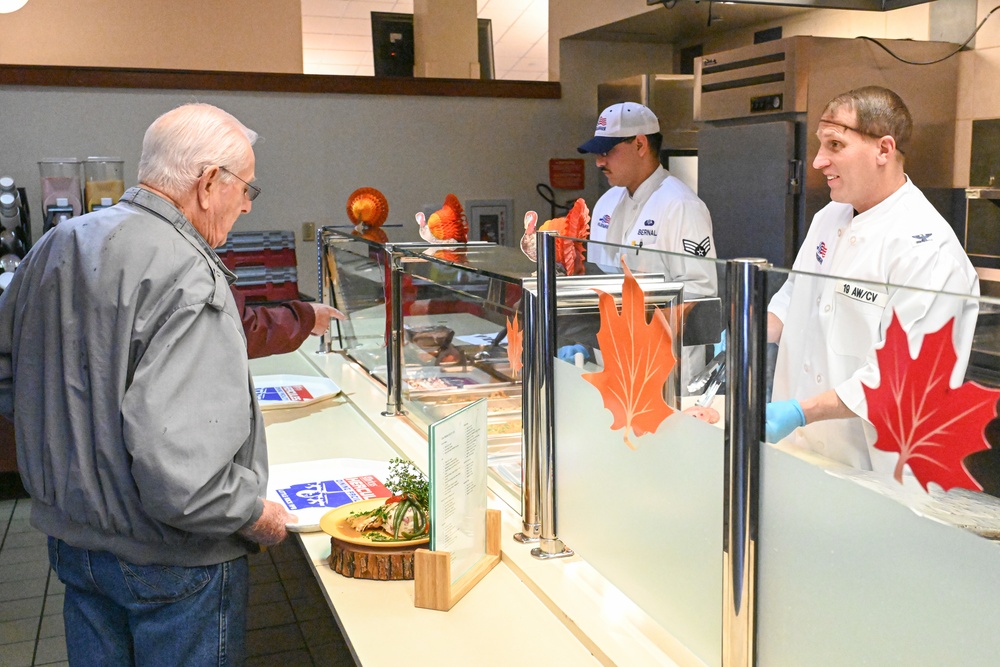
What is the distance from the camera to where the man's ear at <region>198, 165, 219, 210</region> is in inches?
57.4

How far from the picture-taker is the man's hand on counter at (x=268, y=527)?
1.49 m

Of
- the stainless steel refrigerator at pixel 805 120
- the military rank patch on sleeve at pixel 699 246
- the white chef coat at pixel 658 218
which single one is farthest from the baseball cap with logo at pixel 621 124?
the stainless steel refrigerator at pixel 805 120

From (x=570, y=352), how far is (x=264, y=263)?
3.75 metres

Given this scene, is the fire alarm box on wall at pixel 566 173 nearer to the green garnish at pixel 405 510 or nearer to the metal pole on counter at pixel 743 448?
the green garnish at pixel 405 510

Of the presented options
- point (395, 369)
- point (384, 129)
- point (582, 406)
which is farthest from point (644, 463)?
point (384, 129)

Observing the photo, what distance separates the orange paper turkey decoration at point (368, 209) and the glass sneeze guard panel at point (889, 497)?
8.01 feet

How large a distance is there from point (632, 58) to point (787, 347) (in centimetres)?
476

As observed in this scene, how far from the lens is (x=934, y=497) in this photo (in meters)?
0.80

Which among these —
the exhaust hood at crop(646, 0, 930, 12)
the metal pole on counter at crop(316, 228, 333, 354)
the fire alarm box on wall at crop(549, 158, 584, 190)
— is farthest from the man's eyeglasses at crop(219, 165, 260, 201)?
the fire alarm box on wall at crop(549, 158, 584, 190)

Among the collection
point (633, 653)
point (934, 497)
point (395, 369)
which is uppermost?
point (934, 497)

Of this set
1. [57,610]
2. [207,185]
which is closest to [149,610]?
[207,185]

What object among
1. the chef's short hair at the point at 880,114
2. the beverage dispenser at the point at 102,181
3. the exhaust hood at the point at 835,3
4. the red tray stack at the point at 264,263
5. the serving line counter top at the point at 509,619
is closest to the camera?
the serving line counter top at the point at 509,619

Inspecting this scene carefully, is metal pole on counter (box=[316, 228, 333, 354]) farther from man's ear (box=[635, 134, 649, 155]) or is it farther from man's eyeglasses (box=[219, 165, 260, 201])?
man's eyeglasses (box=[219, 165, 260, 201])

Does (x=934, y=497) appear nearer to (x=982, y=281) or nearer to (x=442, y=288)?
(x=442, y=288)
